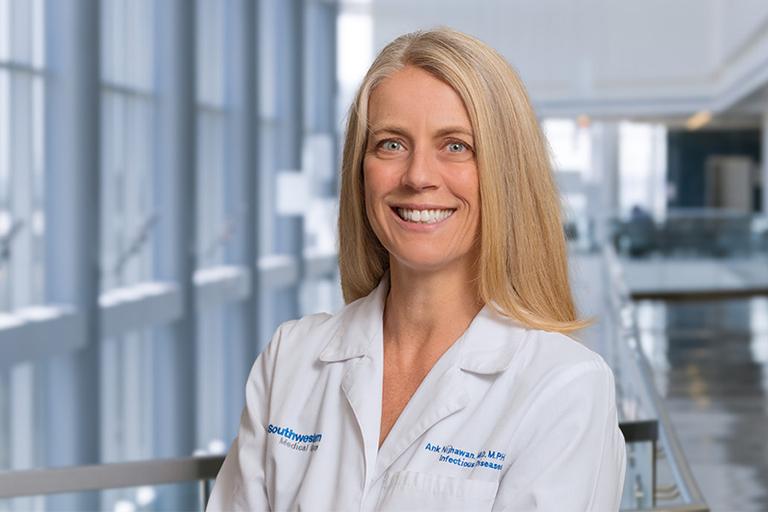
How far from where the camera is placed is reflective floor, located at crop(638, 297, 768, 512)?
8.62 metres

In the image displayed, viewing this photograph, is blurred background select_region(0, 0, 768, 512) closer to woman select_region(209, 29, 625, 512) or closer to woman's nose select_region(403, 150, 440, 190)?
woman select_region(209, 29, 625, 512)

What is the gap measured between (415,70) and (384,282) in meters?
0.49

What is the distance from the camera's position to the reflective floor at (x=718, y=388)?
28.3 ft

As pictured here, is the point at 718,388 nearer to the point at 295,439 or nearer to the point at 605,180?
the point at 605,180

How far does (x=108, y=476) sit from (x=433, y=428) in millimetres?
1139

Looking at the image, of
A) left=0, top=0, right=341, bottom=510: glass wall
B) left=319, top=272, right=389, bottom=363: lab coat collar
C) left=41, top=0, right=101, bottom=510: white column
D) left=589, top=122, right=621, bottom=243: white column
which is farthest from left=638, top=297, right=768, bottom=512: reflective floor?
left=319, top=272, right=389, bottom=363: lab coat collar

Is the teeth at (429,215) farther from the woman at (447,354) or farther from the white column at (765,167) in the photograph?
the white column at (765,167)

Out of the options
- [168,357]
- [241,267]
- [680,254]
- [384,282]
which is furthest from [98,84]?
[680,254]

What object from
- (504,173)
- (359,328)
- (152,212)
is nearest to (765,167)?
(152,212)

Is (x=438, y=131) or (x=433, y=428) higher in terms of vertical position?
(x=438, y=131)

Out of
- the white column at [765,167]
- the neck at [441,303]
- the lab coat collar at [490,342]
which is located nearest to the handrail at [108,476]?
the neck at [441,303]

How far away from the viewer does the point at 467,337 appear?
85.4 inches

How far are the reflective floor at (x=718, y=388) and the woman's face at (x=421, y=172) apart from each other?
6142 millimetres

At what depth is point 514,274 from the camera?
7.07 feet
